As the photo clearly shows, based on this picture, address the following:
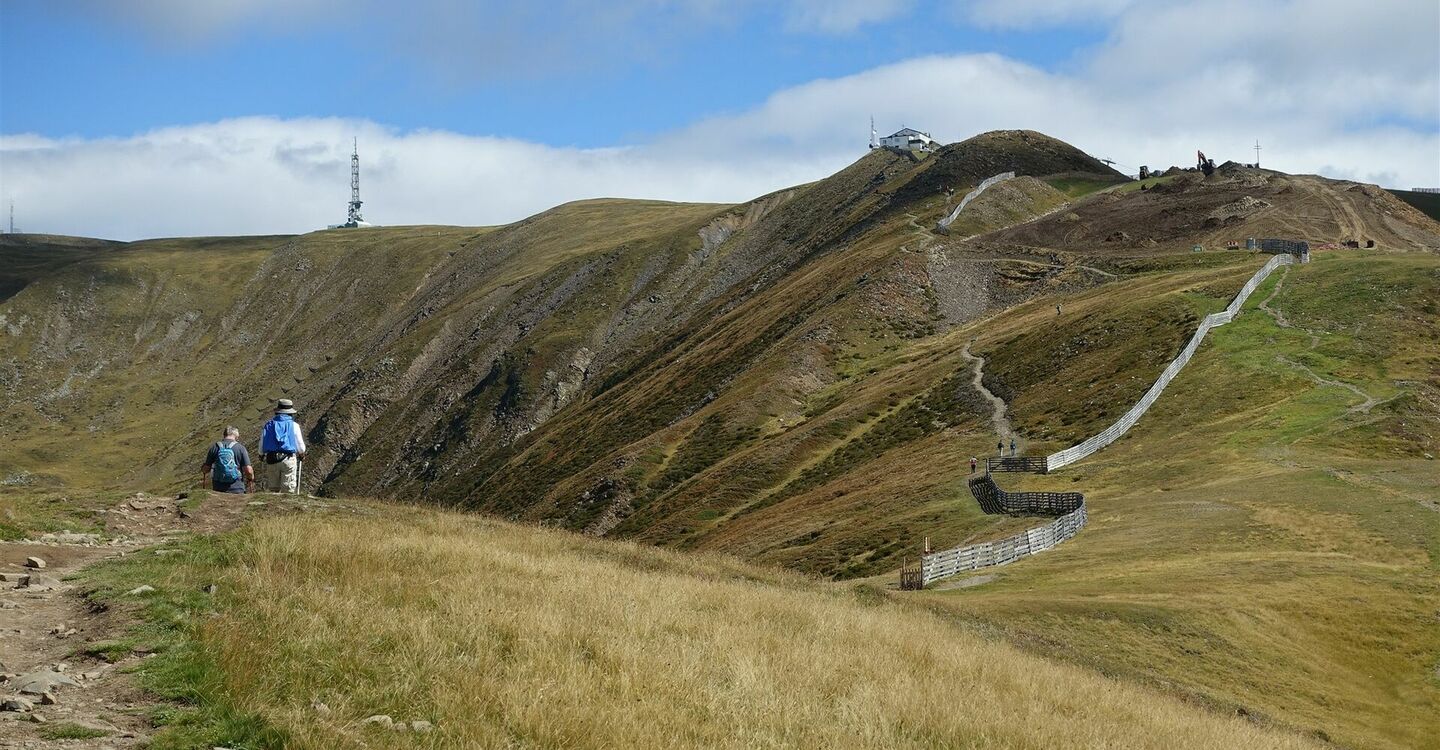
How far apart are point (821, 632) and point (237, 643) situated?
8460 mm

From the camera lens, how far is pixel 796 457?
257 ft

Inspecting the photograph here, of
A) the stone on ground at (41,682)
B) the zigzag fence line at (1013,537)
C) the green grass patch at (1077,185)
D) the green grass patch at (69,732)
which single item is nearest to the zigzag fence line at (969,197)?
A: the green grass patch at (1077,185)

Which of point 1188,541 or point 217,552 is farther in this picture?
point 1188,541

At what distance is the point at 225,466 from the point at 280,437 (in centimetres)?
141

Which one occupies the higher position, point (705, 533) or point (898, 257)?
point (898, 257)

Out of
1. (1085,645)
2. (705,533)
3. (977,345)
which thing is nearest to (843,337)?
(977,345)

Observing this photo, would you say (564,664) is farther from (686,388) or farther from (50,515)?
(686,388)

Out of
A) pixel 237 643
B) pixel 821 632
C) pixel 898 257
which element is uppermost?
pixel 898 257

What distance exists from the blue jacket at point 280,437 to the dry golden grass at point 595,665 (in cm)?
383

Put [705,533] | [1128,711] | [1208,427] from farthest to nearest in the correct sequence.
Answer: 1. [705,533]
2. [1208,427]
3. [1128,711]

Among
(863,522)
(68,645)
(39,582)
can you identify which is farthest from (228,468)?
(863,522)

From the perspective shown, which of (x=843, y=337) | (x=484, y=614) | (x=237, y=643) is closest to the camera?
(x=237, y=643)

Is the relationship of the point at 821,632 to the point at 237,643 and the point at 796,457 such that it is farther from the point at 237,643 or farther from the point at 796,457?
the point at 796,457

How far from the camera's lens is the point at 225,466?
81.4 feet
